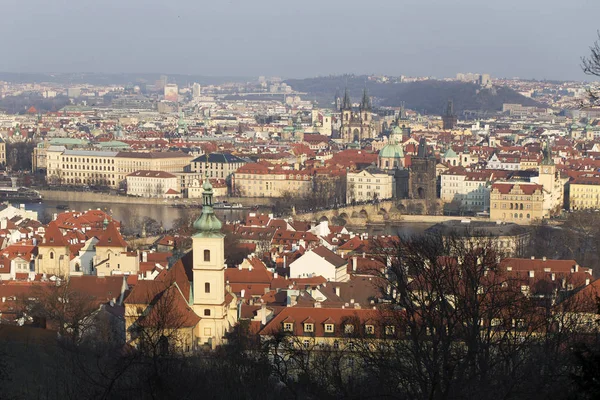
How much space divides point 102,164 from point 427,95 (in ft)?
285

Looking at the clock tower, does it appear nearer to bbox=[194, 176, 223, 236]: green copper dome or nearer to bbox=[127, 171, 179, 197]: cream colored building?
bbox=[127, 171, 179, 197]: cream colored building

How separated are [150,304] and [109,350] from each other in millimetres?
1820

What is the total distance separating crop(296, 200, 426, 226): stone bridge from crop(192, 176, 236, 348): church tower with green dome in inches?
957

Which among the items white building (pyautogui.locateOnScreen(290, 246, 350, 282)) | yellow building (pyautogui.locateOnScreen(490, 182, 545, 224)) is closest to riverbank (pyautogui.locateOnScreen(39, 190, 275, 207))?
yellow building (pyautogui.locateOnScreen(490, 182, 545, 224))

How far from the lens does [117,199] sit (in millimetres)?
49938

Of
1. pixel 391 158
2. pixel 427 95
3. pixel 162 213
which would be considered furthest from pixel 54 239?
pixel 427 95

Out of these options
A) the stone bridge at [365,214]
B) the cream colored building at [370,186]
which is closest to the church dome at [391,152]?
the cream colored building at [370,186]

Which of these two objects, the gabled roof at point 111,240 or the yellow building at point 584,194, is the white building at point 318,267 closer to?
the gabled roof at point 111,240

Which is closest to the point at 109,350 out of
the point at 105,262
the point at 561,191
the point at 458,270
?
the point at 458,270

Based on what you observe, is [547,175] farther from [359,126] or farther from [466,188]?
[359,126]

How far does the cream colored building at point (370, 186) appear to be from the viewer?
1841 inches

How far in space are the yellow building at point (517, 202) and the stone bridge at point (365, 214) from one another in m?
3.02

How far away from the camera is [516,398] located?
905 cm

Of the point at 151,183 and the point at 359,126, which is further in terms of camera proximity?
the point at 359,126
